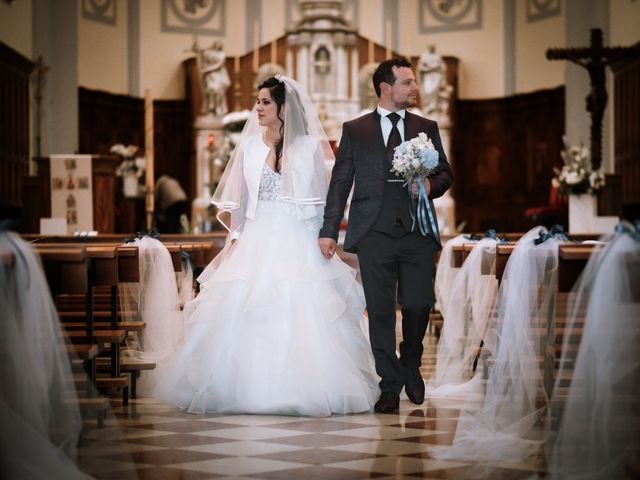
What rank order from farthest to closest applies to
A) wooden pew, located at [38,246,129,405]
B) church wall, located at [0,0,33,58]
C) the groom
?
church wall, located at [0,0,33,58] → the groom → wooden pew, located at [38,246,129,405]

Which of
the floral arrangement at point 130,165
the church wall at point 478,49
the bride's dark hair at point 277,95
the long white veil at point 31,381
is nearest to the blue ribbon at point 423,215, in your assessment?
the bride's dark hair at point 277,95

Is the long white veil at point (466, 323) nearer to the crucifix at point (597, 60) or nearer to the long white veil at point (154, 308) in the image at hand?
the long white veil at point (154, 308)

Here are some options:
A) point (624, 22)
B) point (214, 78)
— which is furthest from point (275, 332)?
point (214, 78)

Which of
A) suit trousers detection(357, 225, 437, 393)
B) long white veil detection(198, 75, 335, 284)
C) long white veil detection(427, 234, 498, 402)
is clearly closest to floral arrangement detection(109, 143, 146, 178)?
long white veil detection(427, 234, 498, 402)

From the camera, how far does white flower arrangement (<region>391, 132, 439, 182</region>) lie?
5.28 m

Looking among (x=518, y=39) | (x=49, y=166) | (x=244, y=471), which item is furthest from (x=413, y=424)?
(x=518, y=39)

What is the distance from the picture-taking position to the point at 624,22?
602 inches

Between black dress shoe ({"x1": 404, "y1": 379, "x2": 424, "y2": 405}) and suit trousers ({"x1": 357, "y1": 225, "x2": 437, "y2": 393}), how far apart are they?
144 millimetres

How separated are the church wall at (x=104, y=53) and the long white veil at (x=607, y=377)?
14.4 meters

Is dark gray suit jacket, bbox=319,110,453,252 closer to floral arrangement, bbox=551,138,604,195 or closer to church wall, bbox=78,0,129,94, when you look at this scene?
floral arrangement, bbox=551,138,604,195

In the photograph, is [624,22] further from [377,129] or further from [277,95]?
[377,129]

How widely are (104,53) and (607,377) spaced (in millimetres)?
15320

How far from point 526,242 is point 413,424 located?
3.34ft

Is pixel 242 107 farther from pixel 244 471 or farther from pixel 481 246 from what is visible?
pixel 244 471
